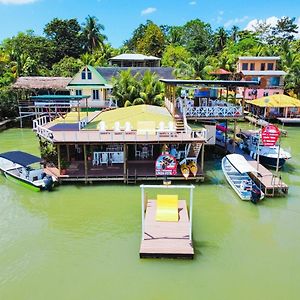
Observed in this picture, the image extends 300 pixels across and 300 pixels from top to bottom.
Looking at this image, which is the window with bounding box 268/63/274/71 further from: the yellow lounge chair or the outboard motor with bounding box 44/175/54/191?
the yellow lounge chair

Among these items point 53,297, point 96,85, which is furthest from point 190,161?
point 96,85

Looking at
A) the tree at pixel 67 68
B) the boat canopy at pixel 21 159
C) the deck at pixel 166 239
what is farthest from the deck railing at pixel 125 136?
the tree at pixel 67 68

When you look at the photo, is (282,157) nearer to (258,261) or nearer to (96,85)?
(258,261)

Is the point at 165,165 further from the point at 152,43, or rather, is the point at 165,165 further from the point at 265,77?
the point at 152,43

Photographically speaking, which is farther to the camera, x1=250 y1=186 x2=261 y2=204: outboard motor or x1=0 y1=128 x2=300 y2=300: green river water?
x1=250 y1=186 x2=261 y2=204: outboard motor

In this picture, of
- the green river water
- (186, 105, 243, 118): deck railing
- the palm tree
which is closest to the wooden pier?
the green river water

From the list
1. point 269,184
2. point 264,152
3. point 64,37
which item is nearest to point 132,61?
point 64,37
